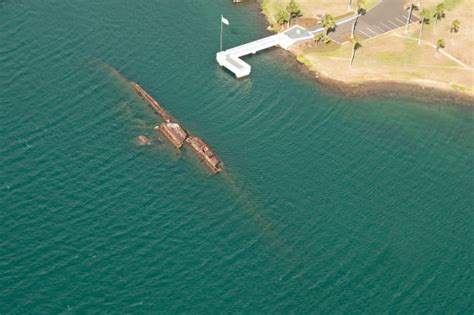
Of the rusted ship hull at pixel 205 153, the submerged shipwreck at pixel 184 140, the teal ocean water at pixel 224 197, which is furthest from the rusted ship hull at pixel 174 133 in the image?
the teal ocean water at pixel 224 197

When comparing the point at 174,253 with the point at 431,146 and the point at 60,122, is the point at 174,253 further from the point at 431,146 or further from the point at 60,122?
the point at 431,146

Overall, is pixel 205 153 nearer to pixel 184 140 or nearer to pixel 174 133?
pixel 184 140

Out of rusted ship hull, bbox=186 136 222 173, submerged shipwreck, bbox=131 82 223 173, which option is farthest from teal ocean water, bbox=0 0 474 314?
submerged shipwreck, bbox=131 82 223 173

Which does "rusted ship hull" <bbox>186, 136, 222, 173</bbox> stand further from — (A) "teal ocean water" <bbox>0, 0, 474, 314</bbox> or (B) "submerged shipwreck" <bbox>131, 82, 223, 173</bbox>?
(A) "teal ocean water" <bbox>0, 0, 474, 314</bbox>

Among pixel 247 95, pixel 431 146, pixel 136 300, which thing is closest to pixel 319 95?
pixel 247 95

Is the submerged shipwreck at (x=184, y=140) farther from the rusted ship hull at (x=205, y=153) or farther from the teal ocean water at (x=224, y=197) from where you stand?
the teal ocean water at (x=224, y=197)

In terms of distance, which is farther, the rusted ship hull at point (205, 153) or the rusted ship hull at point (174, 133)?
the rusted ship hull at point (174, 133)
